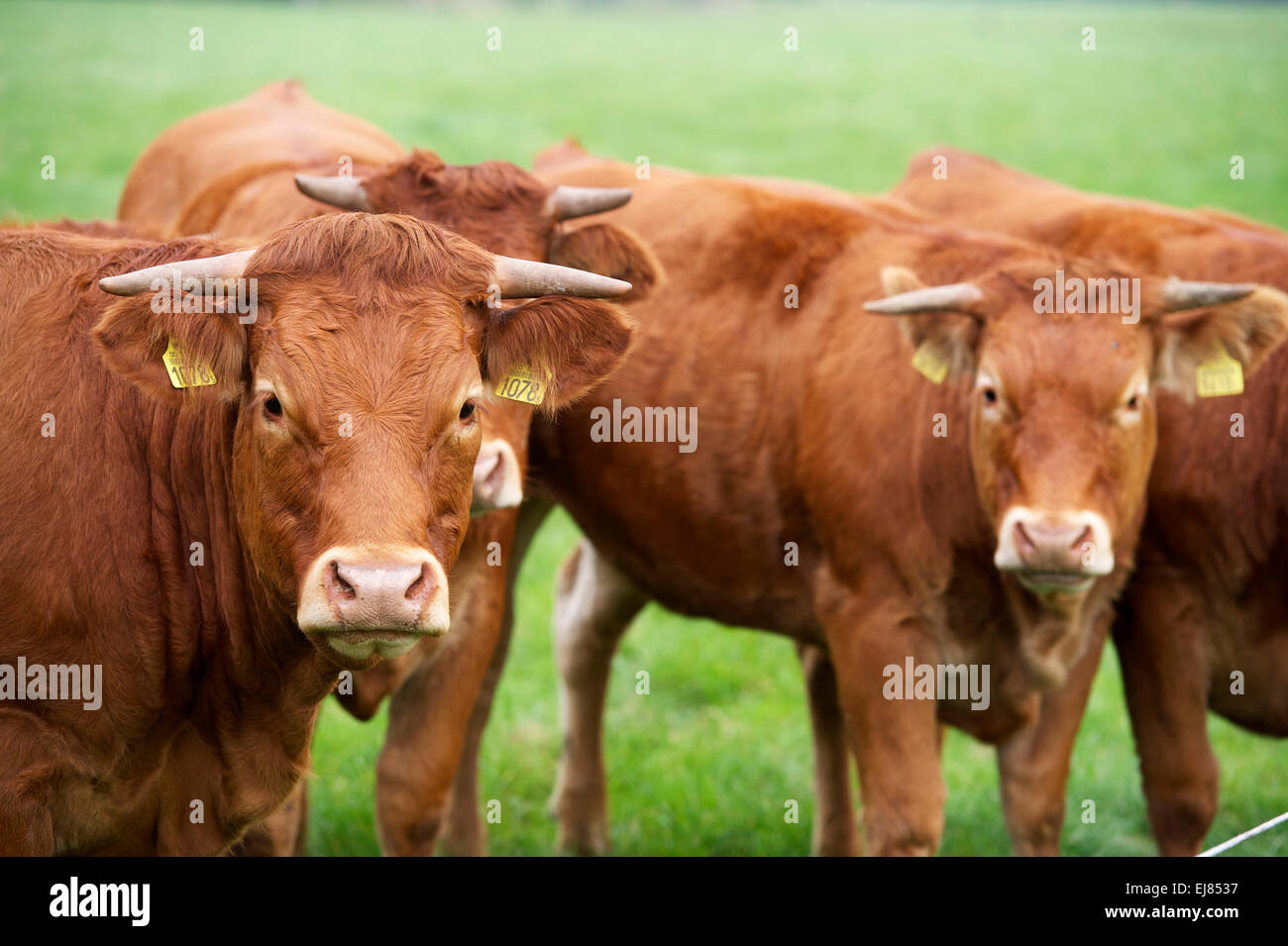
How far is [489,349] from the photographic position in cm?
360

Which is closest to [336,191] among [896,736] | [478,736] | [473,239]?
[473,239]

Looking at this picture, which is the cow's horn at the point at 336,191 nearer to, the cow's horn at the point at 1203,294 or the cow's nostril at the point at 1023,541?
the cow's nostril at the point at 1023,541

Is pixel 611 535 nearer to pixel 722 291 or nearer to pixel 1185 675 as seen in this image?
pixel 722 291

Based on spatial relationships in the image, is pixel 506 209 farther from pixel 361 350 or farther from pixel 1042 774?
pixel 1042 774

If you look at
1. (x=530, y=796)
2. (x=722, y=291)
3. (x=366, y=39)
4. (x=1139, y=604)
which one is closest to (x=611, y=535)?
(x=722, y=291)

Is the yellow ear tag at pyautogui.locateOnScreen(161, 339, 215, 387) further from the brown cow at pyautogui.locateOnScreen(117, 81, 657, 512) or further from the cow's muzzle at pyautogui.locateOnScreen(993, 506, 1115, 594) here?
the cow's muzzle at pyautogui.locateOnScreen(993, 506, 1115, 594)

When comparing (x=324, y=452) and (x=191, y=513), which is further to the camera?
(x=191, y=513)

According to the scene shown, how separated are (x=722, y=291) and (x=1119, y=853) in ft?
9.68

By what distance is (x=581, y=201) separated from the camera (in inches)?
198

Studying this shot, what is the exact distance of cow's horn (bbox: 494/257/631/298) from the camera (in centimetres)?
360

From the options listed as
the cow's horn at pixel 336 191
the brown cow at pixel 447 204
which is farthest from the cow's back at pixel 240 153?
the cow's horn at pixel 336 191

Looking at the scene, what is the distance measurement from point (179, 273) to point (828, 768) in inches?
147

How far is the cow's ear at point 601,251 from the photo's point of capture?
5.05m

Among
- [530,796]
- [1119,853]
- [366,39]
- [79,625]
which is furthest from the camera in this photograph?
[366,39]
